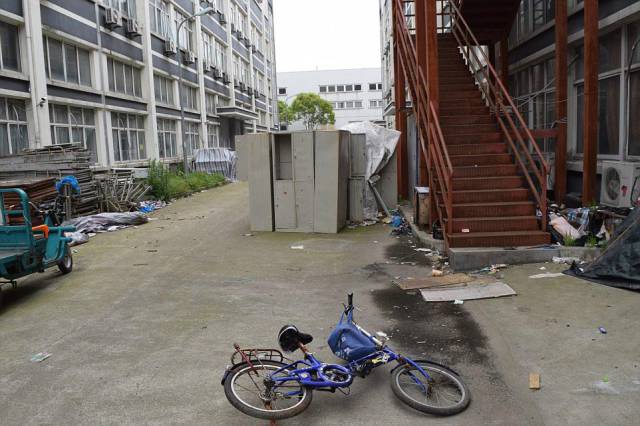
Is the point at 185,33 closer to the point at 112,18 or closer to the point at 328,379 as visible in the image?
the point at 112,18

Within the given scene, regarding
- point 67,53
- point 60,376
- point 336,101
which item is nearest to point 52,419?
point 60,376

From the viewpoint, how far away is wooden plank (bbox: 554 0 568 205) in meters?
10.3

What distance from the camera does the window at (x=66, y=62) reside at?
1757cm

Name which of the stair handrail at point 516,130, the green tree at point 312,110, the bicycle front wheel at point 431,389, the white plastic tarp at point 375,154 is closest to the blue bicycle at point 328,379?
the bicycle front wheel at point 431,389

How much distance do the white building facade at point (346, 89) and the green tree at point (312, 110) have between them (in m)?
9.20

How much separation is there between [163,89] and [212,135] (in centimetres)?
976

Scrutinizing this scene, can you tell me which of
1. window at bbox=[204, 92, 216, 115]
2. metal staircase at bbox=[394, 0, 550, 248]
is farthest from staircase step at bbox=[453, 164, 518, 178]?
window at bbox=[204, 92, 216, 115]

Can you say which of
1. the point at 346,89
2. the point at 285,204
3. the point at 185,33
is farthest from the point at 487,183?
the point at 346,89

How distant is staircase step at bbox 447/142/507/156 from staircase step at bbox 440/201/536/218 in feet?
5.57

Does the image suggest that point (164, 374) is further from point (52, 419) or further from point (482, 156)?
point (482, 156)

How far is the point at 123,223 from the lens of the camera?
46.3 feet

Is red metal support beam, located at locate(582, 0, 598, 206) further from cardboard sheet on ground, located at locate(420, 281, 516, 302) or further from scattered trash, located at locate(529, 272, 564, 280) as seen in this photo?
cardboard sheet on ground, located at locate(420, 281, 516, 302)

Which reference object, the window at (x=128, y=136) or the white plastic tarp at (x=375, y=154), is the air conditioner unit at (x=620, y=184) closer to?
the white plastic tarp at (x=375, y=154)

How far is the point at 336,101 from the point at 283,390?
82.6 meters
